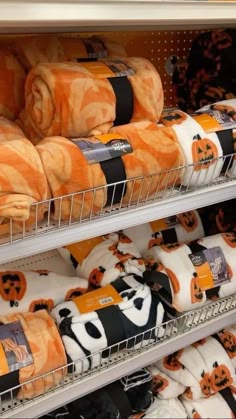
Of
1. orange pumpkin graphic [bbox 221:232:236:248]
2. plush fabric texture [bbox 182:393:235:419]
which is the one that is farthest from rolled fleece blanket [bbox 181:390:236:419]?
orange pumpkin graphic [bbox 221:232:236:248]

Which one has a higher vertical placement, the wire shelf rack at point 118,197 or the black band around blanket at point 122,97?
the black band around blanket at point 122,97

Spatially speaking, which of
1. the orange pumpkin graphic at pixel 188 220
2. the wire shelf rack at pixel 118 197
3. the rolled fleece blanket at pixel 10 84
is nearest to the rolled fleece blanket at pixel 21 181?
the wire shelf rack at pixel 118 197

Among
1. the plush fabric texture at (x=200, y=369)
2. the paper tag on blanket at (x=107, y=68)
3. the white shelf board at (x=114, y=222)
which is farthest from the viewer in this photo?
the plush fabric texture at (x=200, y=369)

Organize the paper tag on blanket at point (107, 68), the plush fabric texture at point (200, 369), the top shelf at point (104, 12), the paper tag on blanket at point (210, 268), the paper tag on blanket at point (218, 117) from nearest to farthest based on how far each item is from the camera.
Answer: the top shelf at point (104, 12) < the paper tag on blanket at point (107, 68) < the paper tag on blanket at point (218, 117) < the paper tag on blanket at point (210, 268) < the plush fabric texture at point (200, 369)

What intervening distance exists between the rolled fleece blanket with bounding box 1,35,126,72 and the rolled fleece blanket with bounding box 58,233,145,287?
450 mm

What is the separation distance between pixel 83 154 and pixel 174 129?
256mm

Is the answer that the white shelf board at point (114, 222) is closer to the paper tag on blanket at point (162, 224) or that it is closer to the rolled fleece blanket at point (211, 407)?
the paper tag on blanket at point (162, 224)

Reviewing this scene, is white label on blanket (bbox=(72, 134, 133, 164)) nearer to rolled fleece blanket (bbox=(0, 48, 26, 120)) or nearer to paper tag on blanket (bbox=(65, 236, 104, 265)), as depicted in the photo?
rolled fleece blanket (bbox=(0, 48, 26, 120))

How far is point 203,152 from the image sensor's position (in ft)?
2.99

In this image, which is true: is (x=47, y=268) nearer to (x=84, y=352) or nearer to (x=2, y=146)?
(x=84, y=352)

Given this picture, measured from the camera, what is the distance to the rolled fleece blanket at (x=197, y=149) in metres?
0.90

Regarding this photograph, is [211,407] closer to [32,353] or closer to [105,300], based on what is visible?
[105,300]

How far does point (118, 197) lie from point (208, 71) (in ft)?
1.80

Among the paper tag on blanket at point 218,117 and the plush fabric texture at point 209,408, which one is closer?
the paper tag on blanket at point 218,117
